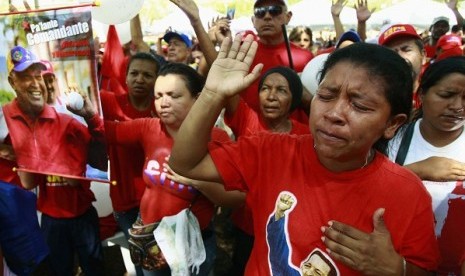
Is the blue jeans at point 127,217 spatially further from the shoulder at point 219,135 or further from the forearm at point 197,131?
the forearm at point 197,131

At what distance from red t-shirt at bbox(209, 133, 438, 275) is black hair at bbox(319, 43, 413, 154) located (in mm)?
210

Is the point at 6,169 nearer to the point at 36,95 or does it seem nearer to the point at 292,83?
the point at 36,95

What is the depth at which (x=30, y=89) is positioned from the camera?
7.55ft

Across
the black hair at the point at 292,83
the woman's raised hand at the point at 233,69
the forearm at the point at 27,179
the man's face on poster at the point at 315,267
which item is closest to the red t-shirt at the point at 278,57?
the black hair at the point at 292,83

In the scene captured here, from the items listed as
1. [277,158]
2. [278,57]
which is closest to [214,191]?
[277,158]

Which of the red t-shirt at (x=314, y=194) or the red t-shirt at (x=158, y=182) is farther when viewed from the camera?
the red t-shirt at (x=158, y=182)

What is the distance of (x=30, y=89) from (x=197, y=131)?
1346 millimetres

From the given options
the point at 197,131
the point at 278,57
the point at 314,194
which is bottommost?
the point at 314,194

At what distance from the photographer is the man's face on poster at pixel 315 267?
52.8 inches

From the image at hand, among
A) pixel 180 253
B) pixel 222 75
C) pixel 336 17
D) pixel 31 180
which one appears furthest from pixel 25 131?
pixel 336 17

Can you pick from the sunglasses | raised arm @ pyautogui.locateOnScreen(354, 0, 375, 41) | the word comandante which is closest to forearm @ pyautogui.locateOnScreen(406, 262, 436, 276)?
the word comandante

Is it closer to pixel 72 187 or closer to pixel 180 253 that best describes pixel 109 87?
pixel 72 187

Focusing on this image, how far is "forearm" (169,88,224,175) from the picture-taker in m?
1.38

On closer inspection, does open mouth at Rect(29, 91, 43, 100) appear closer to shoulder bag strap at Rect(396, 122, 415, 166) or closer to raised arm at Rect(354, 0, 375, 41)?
shoulder bag strap at Rect(396, 122, 415, 166)
